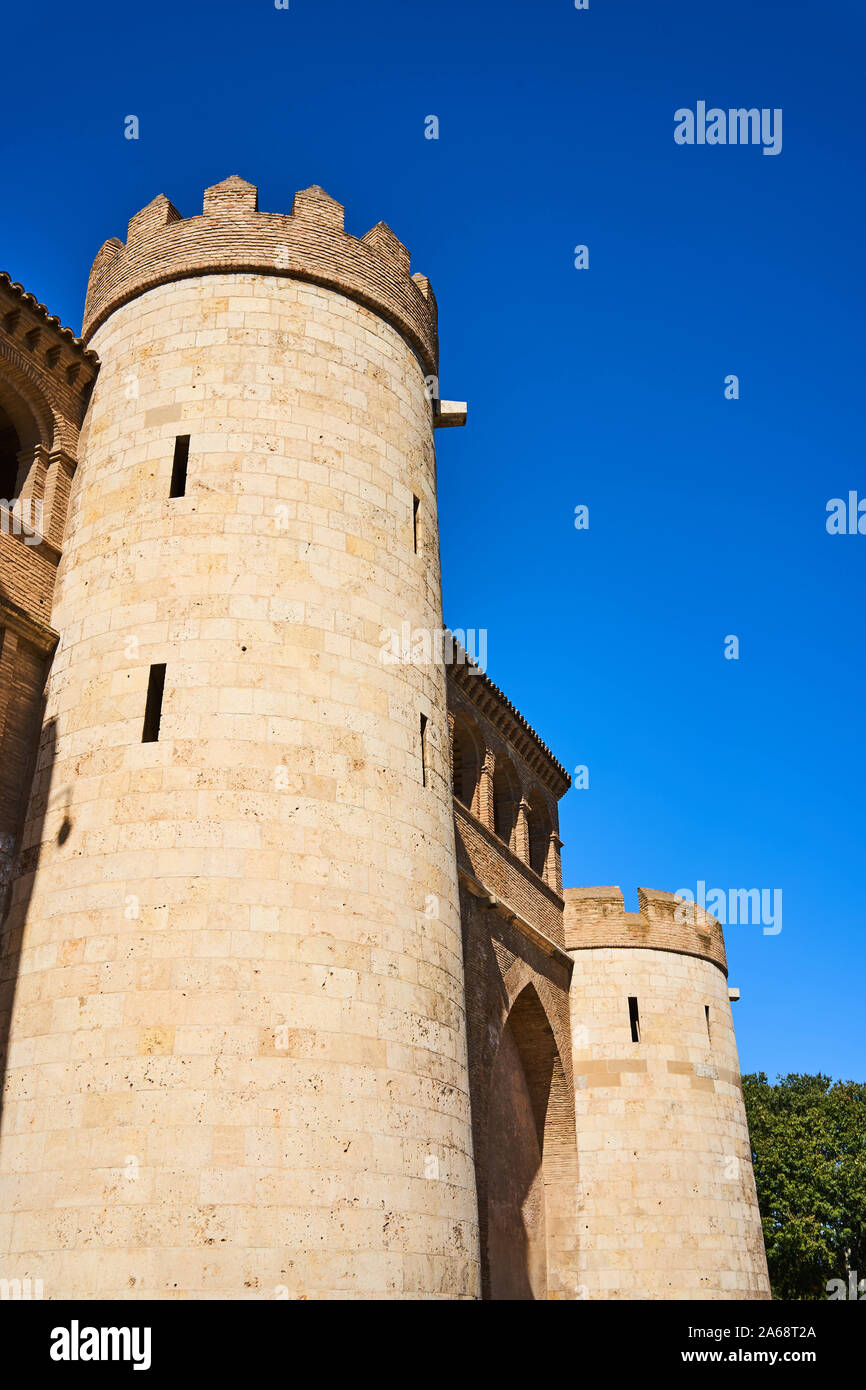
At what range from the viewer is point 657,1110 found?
19.6m

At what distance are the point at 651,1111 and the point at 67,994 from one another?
44.8 ft

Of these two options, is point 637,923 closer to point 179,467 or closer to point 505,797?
point 505,797

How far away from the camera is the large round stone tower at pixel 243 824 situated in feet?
26.0

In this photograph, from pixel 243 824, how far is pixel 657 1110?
1333cm

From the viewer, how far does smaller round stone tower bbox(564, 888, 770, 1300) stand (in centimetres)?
1844

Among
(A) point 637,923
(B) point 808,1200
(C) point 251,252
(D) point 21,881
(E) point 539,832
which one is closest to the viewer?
(D) point 21,881

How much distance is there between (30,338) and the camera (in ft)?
38.5

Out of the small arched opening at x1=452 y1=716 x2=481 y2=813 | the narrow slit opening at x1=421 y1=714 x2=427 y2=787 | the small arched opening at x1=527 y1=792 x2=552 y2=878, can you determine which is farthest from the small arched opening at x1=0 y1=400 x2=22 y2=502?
the small arched opening at x1=527 y1=792 x2=552 y2=878

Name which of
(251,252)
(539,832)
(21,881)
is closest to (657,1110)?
(539,832)

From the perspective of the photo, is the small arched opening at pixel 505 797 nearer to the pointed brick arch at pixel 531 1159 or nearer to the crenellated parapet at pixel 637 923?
the crenellated parapet at pixel 637 923

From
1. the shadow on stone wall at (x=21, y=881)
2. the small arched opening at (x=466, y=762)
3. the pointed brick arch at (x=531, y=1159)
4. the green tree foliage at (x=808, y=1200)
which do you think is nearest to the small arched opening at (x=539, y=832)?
the small arched opening at (x=466, y=762)

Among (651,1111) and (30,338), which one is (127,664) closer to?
(30,338)

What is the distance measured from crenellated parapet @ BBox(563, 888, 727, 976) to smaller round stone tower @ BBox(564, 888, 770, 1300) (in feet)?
0.07
